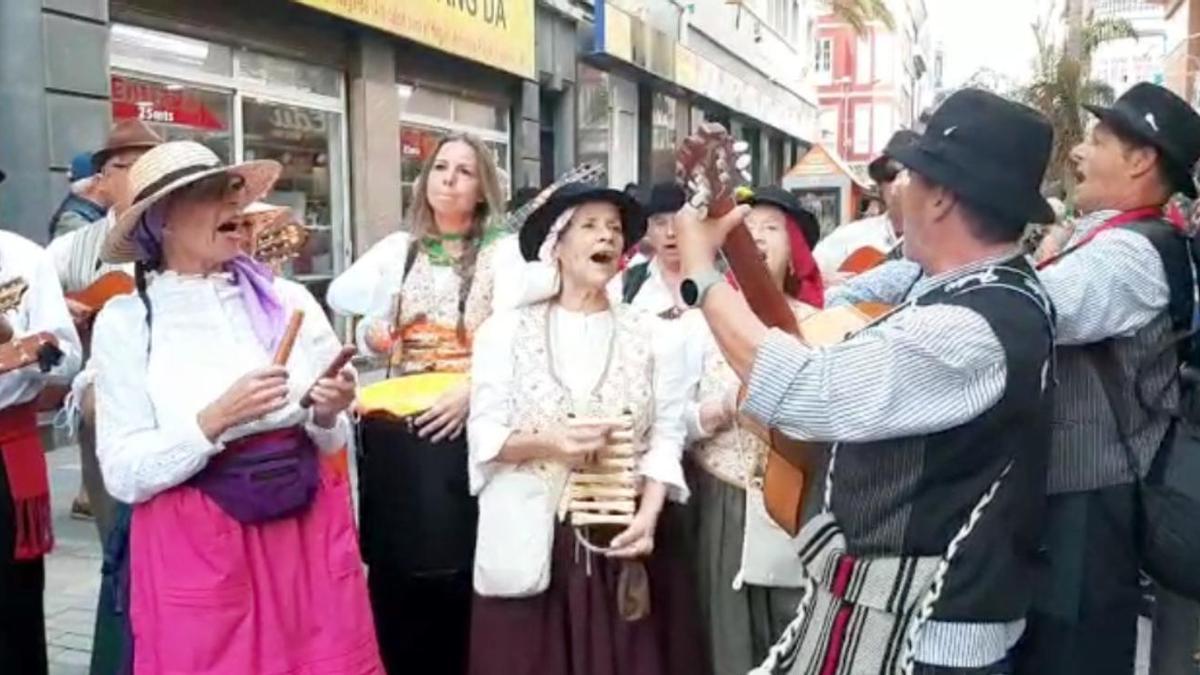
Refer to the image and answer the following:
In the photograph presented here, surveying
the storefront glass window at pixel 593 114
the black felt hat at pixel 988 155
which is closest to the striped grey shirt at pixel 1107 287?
the black felt hat at pixel 988 155

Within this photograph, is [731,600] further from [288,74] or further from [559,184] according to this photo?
[288,74]

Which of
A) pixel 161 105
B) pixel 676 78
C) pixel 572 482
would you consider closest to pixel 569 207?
pixel 572 482

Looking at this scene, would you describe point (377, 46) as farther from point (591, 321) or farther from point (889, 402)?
point (889, 402)

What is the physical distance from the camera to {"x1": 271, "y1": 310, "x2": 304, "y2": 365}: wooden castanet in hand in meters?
2.60

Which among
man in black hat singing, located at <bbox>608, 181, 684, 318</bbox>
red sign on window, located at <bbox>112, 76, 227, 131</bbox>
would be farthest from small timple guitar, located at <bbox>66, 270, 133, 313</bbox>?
red sign on window, located at <bbox>112, 76, 227, 131</bbox>

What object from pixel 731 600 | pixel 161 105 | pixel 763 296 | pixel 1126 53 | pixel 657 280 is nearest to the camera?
pixel 763 296

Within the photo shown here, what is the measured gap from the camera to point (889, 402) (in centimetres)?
192

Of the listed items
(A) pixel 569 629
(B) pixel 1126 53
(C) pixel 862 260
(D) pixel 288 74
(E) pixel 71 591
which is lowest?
(E) pixel 71 591

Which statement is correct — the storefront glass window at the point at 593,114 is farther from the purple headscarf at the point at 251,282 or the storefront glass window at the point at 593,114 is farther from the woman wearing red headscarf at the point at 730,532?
the purple headscarf at the point at 251,282

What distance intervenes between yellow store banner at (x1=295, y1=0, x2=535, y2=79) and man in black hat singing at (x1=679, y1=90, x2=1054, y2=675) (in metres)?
8.55

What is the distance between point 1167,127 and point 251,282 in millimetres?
2306

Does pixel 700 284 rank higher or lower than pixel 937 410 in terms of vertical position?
higher

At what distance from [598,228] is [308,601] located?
4.15 feet

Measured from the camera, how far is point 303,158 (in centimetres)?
1105
